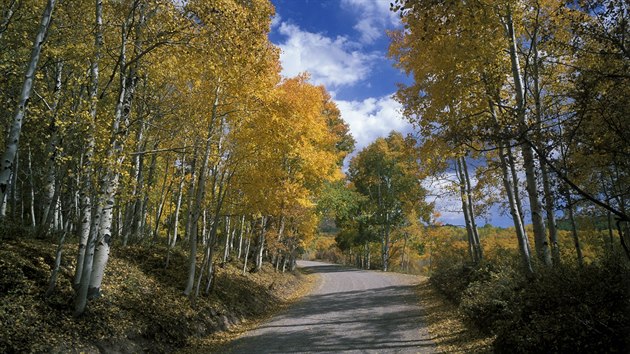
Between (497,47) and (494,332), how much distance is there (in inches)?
272

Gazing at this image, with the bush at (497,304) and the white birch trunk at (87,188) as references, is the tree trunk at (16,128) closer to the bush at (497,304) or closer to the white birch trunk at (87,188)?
the white birch trunk at (87,188)

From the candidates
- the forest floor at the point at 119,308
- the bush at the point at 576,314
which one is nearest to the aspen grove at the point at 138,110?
the forest floor at the point at 119,308

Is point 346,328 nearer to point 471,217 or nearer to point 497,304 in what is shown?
point 497,304

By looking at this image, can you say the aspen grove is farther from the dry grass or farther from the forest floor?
the dry grass

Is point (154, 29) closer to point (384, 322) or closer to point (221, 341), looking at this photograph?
point (221, 341)

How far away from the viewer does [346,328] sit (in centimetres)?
1085

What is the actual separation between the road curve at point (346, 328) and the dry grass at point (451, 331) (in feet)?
1.01

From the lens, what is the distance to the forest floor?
260 inches

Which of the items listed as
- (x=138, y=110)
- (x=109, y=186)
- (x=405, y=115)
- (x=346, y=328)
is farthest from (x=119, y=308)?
(x=405, y=115)

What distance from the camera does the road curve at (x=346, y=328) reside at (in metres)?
8.97

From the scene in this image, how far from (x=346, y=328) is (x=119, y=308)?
608 cm

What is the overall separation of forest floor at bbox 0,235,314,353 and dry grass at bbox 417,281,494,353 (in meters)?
5.86

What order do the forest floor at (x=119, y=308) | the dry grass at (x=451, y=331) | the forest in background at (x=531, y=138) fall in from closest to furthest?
1. the forest in background at (x=531, y=138)
2. the forest floor at (x=119, y=308)
3. the dry grass at (x=451, y=331)

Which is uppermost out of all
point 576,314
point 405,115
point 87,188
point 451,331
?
point 405,115
